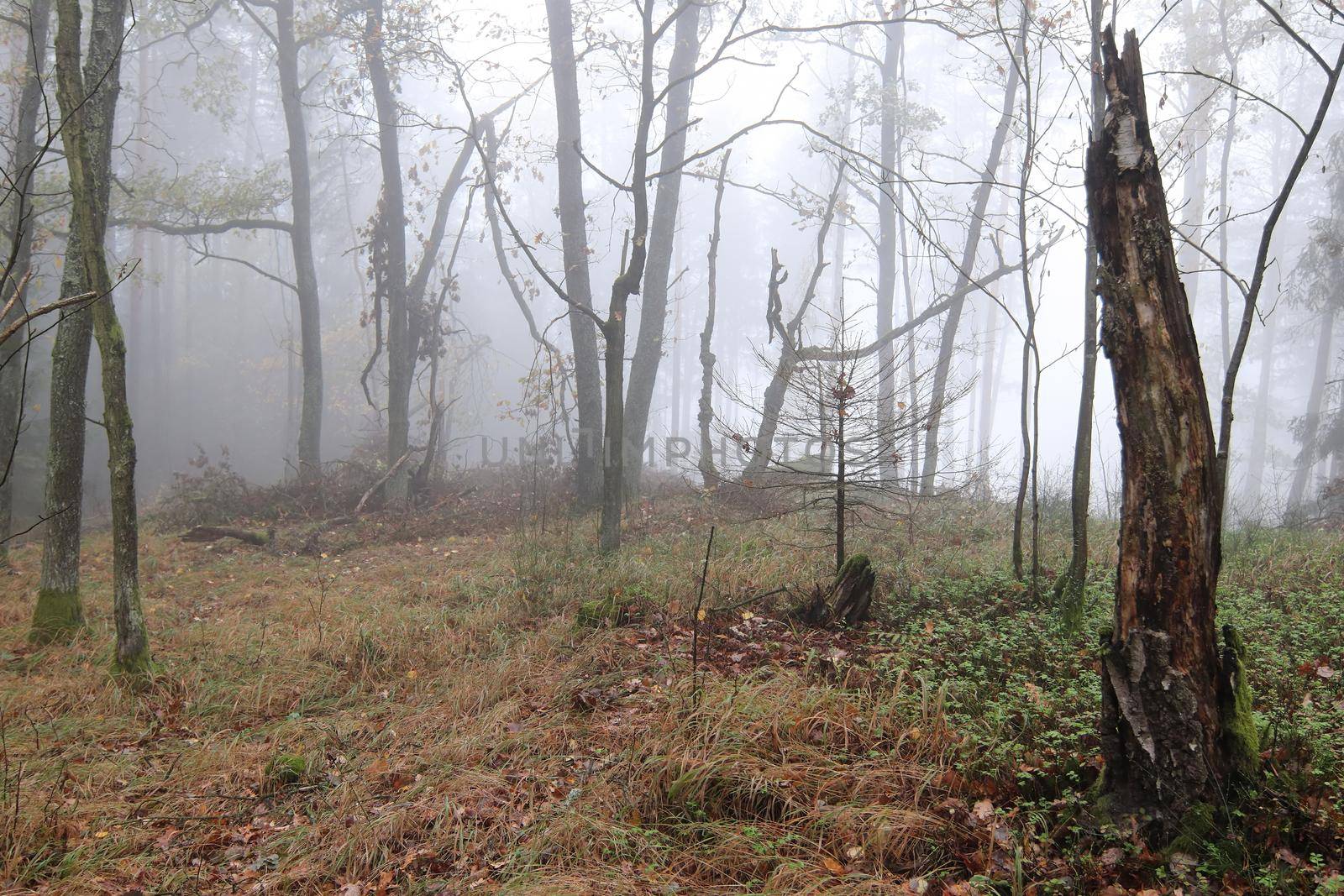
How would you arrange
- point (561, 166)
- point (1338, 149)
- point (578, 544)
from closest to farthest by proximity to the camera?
point (578, 544) → point (561, 166) → point (1338, 149)

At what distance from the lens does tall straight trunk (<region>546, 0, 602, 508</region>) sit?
1118 centimetres

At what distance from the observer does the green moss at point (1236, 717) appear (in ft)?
9.40

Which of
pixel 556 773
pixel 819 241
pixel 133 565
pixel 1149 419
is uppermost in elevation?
pixel 819 241

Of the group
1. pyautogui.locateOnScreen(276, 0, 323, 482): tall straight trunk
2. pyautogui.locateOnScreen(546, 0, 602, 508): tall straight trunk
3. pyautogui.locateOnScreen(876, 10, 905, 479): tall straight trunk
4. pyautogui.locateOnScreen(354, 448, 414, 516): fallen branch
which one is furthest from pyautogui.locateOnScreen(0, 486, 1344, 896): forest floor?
pyautogui.locateOnScreen(876, 10, 905, 479): tall straight trunk

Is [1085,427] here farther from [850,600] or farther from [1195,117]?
[1195,117]

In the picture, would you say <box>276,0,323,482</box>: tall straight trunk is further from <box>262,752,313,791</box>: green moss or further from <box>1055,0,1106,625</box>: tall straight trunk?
<box>1055,0,1106,625</box>: tall straight trunk

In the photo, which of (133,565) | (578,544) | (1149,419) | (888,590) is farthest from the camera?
(578,544)

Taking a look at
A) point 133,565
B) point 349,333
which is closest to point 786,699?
point 133,565

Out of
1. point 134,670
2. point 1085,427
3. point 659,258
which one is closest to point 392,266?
point 659,258

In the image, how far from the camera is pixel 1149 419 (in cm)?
297

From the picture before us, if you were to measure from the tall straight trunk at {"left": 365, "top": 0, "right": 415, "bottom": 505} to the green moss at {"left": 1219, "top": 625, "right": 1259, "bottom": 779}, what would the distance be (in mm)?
11851

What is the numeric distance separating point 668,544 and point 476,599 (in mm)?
2402

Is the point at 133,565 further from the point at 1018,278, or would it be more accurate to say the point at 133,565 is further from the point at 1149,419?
the point at 1018,278

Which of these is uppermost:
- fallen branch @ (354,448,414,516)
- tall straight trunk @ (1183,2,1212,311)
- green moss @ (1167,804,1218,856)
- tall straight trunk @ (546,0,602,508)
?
tall straight trunk @ (1183,2,1212,311)
